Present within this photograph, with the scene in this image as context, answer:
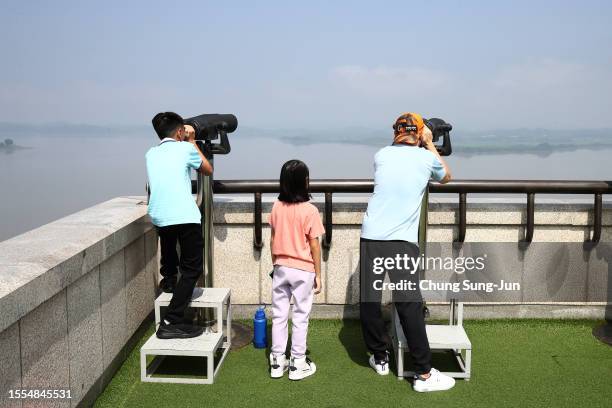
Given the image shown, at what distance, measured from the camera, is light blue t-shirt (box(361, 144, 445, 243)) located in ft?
14.8

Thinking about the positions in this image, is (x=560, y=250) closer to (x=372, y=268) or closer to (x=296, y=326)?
(x=372, y=268)

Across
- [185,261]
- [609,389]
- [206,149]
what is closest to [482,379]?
[609,389]

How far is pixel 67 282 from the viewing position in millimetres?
3863

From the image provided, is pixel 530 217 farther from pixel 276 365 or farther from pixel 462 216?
pixel 276 365

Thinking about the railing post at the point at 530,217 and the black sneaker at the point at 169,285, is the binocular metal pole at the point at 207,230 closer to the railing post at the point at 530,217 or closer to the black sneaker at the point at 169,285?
the black sneaker at the point at 169,285

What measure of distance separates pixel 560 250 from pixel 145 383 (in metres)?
3.96

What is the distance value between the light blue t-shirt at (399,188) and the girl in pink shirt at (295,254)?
433 millimetres

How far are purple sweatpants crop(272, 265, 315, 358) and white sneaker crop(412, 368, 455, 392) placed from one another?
0.85m

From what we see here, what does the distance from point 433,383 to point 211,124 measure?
263 cm

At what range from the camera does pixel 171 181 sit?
183 inches

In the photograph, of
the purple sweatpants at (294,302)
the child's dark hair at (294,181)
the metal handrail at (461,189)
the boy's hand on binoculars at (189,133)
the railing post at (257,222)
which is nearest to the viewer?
the child's dark hair at (294,181)

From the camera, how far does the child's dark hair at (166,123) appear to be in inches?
186

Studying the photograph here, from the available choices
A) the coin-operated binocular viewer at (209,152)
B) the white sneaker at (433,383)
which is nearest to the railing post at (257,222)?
the coin-operated binocular viewer at (209,152)

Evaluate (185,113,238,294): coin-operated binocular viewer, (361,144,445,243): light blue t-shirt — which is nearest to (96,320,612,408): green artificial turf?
(185,113,238,294): coin-operated binocular viewer
